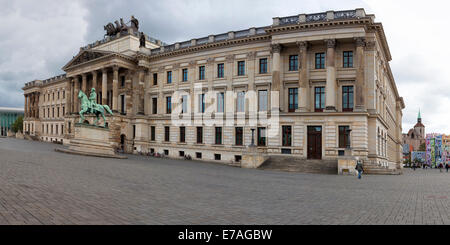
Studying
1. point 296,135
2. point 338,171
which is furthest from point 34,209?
point 296,135

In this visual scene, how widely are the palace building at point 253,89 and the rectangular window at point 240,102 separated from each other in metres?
0.13

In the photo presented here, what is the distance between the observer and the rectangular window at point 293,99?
39.0 metres

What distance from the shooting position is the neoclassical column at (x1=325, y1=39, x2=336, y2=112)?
35906mm

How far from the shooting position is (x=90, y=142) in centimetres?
3431

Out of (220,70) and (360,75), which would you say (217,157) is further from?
(360,75)

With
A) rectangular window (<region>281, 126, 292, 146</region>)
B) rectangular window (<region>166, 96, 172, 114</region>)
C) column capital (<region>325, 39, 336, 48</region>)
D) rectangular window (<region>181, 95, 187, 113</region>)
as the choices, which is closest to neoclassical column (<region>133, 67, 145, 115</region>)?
rectangular window (<region>166, 96, 172, 114</region>)

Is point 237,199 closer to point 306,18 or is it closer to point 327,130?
point 327,130

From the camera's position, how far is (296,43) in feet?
124

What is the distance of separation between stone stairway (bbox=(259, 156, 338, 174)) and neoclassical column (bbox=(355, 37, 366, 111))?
22.9ft

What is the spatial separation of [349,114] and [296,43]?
10281 millimetres

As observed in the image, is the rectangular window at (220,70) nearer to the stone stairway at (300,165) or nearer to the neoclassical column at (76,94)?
the stone stairway at (300,165)

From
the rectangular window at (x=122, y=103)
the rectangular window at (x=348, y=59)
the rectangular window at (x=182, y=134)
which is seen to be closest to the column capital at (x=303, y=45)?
the rectangular window at (x=348, y=59)

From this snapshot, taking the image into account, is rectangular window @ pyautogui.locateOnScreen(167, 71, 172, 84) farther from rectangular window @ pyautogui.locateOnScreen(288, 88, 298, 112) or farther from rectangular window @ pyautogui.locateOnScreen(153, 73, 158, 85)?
rectangular window @ pyautogui.locateOnScreen(288, 88, 298, 112)

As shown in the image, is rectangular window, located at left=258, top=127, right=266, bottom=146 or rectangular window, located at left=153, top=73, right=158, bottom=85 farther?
rectangular window, located at left=153, top=73, right=158, bottom=85
